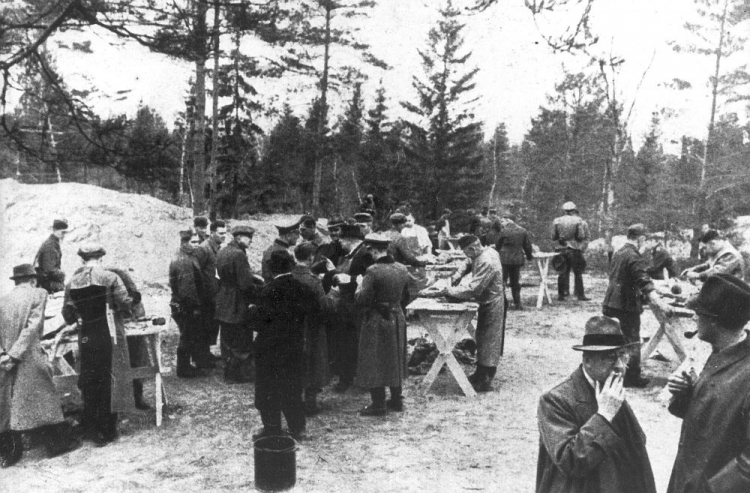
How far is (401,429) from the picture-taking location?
6031 millimetres

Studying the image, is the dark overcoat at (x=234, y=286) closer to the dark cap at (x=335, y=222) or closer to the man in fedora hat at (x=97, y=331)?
the man in fedora hat at (x=97, y=331)

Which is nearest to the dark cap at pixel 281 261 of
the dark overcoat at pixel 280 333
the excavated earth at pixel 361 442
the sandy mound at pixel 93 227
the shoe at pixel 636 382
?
the dark overcoat at pixel 280 333

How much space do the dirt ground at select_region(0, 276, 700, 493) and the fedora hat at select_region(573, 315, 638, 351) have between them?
2535 mm

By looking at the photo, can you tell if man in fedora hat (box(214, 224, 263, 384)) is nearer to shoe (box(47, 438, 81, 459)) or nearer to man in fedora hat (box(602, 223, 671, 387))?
shoe (box(47, 438, 81, 459))

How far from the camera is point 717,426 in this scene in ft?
8.20

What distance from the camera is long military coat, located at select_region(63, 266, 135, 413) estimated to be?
18.2ft

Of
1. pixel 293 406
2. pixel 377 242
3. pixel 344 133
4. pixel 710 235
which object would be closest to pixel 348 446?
pixel 293 406

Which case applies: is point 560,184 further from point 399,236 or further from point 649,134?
point 399,236

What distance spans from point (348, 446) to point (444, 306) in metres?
2.07

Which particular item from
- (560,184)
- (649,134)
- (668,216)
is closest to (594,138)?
(560,184)

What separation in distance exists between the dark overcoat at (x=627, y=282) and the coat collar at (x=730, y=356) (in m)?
4.63

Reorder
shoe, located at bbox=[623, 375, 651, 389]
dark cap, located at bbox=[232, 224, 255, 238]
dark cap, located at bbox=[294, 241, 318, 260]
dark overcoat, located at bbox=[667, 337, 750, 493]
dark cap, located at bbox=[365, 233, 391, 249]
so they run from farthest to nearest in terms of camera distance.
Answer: dark cap, located at bbox=[232, 224, 255, 238], shoe, located at bbox=[623, 375, 651, 389], dark cap, located at bbox=[365, 233, 391, 249], dark cap, located at bbox=[294, 241, 318, 260], dark overcoat, located at bbox=[667, 337, 750, 493]

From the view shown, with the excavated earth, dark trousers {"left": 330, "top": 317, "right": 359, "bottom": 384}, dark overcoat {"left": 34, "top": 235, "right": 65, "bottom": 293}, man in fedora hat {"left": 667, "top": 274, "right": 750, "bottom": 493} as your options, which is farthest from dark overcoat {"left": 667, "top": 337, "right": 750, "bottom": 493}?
dark overcoat {"left": 34, "top": 235, "right": 65, "bottom": 293}

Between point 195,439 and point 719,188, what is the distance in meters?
14.9
